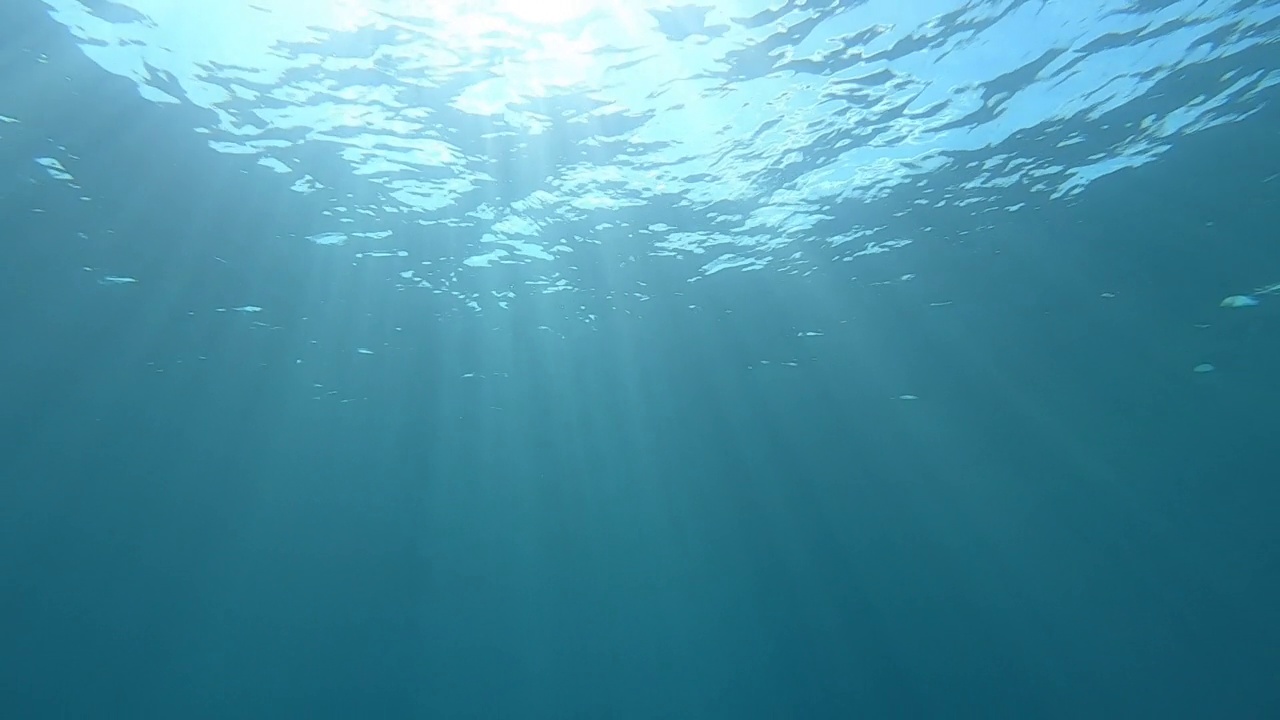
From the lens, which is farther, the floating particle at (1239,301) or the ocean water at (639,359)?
the floating particle at (1239,301)

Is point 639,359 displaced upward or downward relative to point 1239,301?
upward

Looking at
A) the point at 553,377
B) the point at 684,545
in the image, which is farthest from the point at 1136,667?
the point at 553,377

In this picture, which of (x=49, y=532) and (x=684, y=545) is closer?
(x=49, y=532)

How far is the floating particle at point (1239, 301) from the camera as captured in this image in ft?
58.8

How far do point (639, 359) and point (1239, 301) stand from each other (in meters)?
15.2

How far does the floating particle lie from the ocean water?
14.4 inches

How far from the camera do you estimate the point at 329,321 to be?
1998 cm

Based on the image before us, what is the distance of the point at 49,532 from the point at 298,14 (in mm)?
27667

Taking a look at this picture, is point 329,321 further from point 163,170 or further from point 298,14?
point 298,14

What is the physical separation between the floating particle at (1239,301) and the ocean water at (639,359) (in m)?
0.37

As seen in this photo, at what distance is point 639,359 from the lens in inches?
907

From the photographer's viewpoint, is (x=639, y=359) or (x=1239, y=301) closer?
(x=1239, y=301)

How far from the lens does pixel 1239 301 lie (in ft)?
59.3

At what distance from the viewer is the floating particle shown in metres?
17.9
